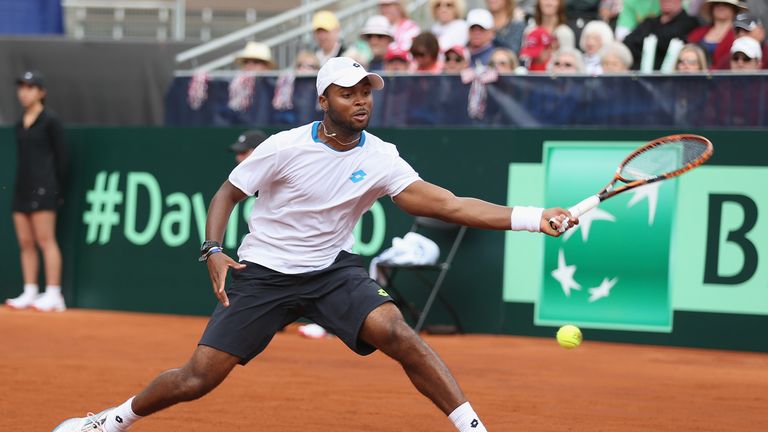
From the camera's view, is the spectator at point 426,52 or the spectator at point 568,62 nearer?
the spectator at point 568,62

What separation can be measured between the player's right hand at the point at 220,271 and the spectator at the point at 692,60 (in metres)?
6.31

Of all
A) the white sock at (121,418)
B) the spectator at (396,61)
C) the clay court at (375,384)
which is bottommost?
the clay court at (375,384)

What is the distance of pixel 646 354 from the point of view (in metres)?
9.95

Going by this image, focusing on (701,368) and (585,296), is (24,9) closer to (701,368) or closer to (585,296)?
(585,296)

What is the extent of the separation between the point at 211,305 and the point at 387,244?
6.45ft

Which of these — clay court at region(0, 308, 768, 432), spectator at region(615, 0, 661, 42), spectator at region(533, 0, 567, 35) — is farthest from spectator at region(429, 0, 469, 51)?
clay court at region(0, 308, 768, 432)

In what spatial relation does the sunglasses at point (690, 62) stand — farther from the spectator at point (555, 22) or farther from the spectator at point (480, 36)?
the spectator at point (480, 36)

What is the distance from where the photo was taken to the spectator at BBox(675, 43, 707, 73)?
416 inches

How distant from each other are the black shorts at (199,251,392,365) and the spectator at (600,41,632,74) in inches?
242

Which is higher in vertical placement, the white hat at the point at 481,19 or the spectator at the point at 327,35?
the white hat at the point at 481,19

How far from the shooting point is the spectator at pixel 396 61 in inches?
476

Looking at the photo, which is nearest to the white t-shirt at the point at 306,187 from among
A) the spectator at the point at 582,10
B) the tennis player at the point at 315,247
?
the tennis player at the point at 315,247

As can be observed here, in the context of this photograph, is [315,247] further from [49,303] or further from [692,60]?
[49,303]

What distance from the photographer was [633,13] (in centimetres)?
1241
